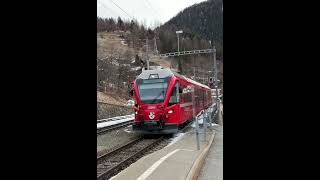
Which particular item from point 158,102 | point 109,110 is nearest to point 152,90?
point 158,102

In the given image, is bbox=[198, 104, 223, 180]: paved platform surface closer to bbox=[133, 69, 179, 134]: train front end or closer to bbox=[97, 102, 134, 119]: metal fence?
bbox=[133, 69, 179, 134]: train front end

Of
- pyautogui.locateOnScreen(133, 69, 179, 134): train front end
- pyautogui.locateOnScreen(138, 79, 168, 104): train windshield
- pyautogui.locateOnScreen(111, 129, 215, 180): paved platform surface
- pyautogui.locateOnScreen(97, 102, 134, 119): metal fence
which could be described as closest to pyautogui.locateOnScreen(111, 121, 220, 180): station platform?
pyautogui.locateOnScreen(111, 129, 215, 180): paved platform surface

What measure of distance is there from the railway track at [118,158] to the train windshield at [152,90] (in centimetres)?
149

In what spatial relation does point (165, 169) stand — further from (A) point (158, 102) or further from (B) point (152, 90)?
(B) point (152, 90)

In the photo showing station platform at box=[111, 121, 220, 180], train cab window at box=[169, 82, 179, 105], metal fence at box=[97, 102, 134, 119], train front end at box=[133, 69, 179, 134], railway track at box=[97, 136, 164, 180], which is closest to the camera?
station platform at box=[111, 121, 220, 180]

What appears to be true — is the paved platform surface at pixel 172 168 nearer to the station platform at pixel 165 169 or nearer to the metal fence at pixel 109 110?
the station platform at pixel 165 169

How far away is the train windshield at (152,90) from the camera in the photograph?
1278 cm

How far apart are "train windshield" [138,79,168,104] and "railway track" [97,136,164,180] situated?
149cm

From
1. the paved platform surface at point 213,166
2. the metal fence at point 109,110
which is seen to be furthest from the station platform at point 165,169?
the metal fence at point 109,110

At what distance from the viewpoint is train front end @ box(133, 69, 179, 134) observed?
12.7 metres

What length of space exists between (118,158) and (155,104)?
363cm
